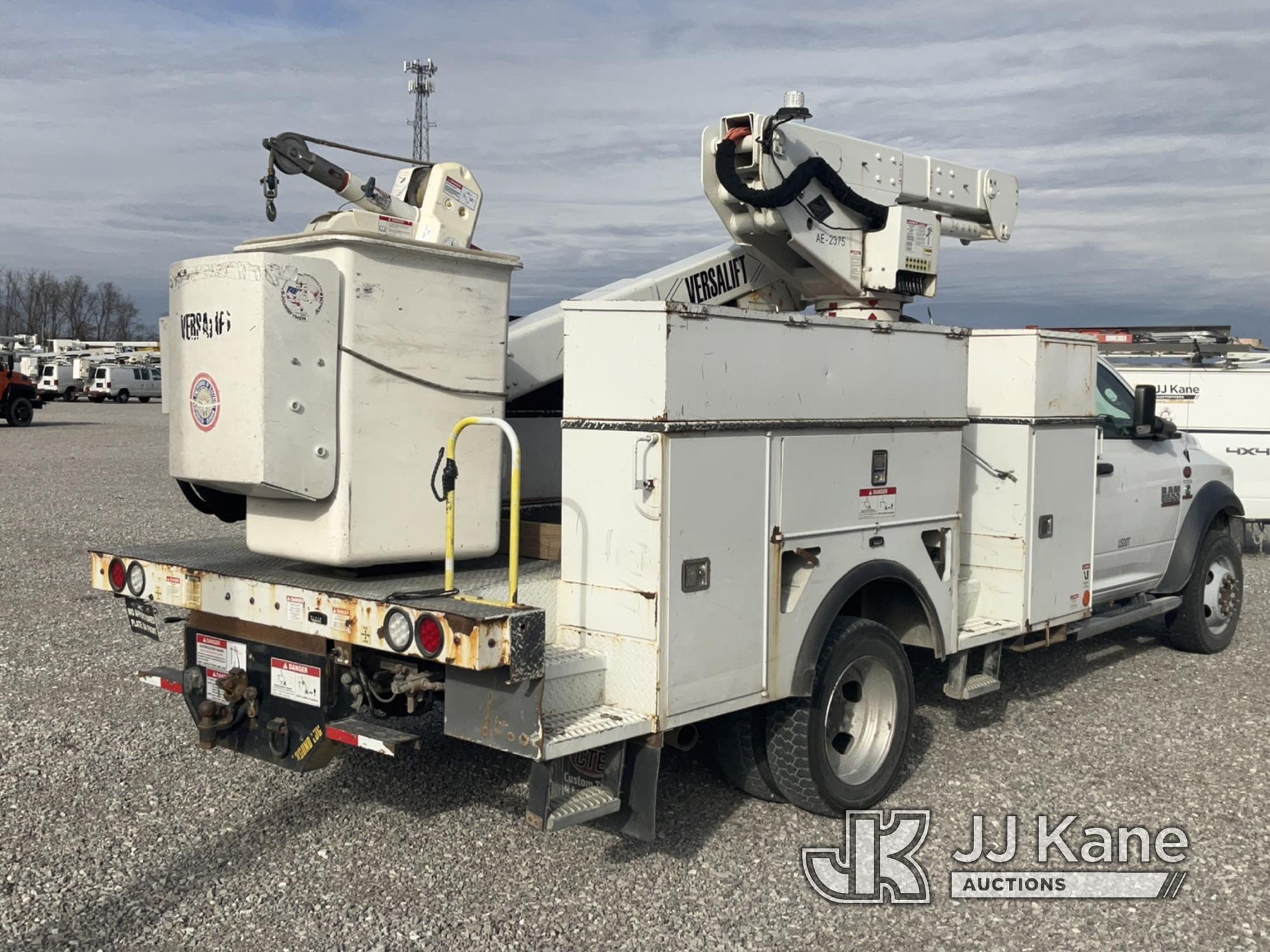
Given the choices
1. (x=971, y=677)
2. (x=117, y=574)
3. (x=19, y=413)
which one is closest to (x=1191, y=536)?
(x=971, y=677)

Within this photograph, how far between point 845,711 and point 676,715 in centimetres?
135

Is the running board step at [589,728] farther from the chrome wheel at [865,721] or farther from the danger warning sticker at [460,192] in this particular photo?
the danger warning sticker at [460,192]

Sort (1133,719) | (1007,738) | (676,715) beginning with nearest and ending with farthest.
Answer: (676,715) → (1007,738) → (1133,719)

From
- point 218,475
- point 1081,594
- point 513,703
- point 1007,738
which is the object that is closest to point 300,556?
point 218,475

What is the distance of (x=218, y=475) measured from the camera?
4555 mm

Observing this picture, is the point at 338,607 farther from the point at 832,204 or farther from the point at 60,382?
the point at 60,382

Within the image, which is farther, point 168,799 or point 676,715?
point 168,799

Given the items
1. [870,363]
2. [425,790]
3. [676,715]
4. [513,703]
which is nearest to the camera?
[513,703]

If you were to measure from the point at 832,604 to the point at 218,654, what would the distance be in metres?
2.49

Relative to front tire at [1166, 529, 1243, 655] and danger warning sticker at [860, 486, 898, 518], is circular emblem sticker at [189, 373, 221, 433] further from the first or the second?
front tire at [1166, 529, 1243, 655]

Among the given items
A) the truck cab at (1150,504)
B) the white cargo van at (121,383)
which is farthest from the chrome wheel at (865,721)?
the white cargo van at (121,383)

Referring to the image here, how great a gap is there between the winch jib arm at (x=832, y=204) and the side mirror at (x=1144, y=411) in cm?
164

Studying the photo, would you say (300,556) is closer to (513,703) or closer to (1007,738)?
(513,703)

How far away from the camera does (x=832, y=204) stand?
6.09 meters
